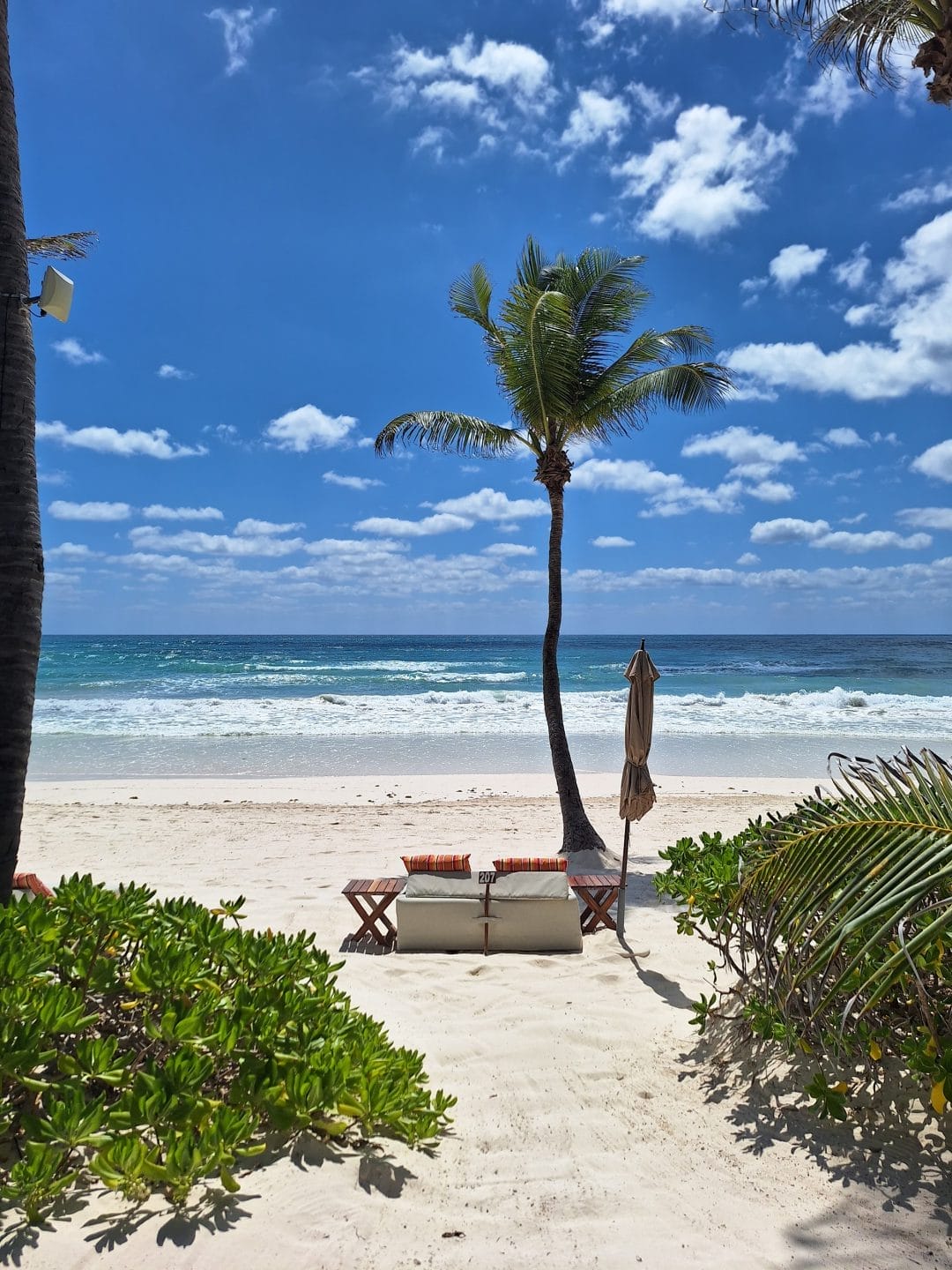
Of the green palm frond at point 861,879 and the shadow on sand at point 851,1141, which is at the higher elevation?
the green palm frond at point 861,879

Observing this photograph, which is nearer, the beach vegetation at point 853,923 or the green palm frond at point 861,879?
the green palm frond at point 861,879

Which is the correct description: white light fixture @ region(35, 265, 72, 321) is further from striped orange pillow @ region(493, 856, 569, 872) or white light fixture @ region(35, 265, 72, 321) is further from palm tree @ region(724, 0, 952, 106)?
striped orange pillow @ region(493, 856, 569, 872)

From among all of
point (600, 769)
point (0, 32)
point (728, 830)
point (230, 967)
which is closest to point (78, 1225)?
point (230, 967)

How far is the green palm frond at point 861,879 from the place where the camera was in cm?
204

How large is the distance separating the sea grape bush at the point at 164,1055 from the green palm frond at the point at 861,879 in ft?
5.29

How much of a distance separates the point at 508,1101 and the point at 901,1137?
1693mm

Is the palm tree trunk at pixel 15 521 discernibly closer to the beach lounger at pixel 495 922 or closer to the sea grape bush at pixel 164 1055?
the sea grape bush at pixel 164 1055

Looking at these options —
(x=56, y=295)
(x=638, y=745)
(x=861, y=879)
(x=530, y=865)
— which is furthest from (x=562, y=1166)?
(x=56, y=295)

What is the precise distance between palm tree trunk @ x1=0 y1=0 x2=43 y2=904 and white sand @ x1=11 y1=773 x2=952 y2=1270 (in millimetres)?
1880

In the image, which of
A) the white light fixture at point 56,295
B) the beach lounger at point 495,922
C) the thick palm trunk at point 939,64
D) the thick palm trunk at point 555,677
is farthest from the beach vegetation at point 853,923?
the thick palm trunk at point 555,677

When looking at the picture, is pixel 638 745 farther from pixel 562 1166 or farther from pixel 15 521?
pixel 15 521

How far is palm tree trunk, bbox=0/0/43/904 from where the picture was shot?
137 inches

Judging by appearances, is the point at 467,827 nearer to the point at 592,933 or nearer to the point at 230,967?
the point at 592,933

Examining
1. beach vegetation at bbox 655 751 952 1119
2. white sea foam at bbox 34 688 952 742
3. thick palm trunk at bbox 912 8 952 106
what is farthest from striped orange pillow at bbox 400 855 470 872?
white sea foam at bbox 34 688 952 742
